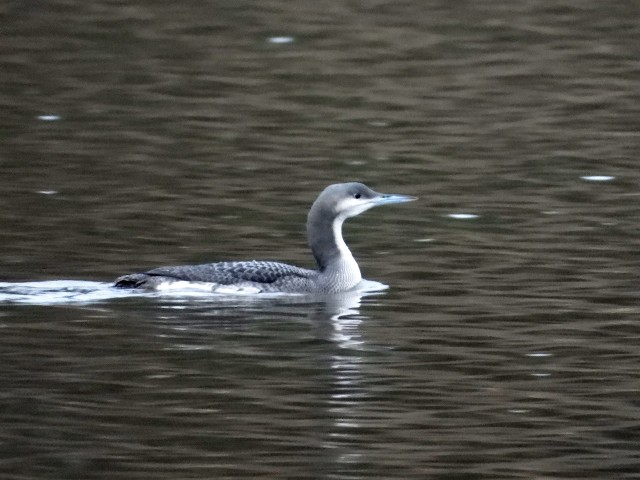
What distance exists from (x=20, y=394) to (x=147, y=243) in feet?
12.9

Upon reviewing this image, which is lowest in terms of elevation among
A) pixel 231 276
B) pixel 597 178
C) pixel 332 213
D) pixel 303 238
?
pixel 303 238

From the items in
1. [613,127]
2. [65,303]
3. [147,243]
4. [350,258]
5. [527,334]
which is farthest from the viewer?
[613,127]

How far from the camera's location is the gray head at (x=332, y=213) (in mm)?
12281

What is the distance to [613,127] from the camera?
17.0 m

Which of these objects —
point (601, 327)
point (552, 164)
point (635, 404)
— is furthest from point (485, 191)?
point (635, 404)

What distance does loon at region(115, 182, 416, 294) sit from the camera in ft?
37.5

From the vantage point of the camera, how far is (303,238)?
13.5 metres

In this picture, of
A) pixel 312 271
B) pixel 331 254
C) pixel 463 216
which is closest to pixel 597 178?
pixel 463 216

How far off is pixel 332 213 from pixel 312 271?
48cm

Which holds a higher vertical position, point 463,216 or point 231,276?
point 231,276

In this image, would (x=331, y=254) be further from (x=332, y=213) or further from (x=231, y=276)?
(x=231, y=276)

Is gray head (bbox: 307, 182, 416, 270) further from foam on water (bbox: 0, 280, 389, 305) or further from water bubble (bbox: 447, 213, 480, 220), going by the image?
water bubble (bbox: 447, 213, 480, 220)

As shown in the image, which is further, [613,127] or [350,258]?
[613,127]

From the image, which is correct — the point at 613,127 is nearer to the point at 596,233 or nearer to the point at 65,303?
the point at 596,233
